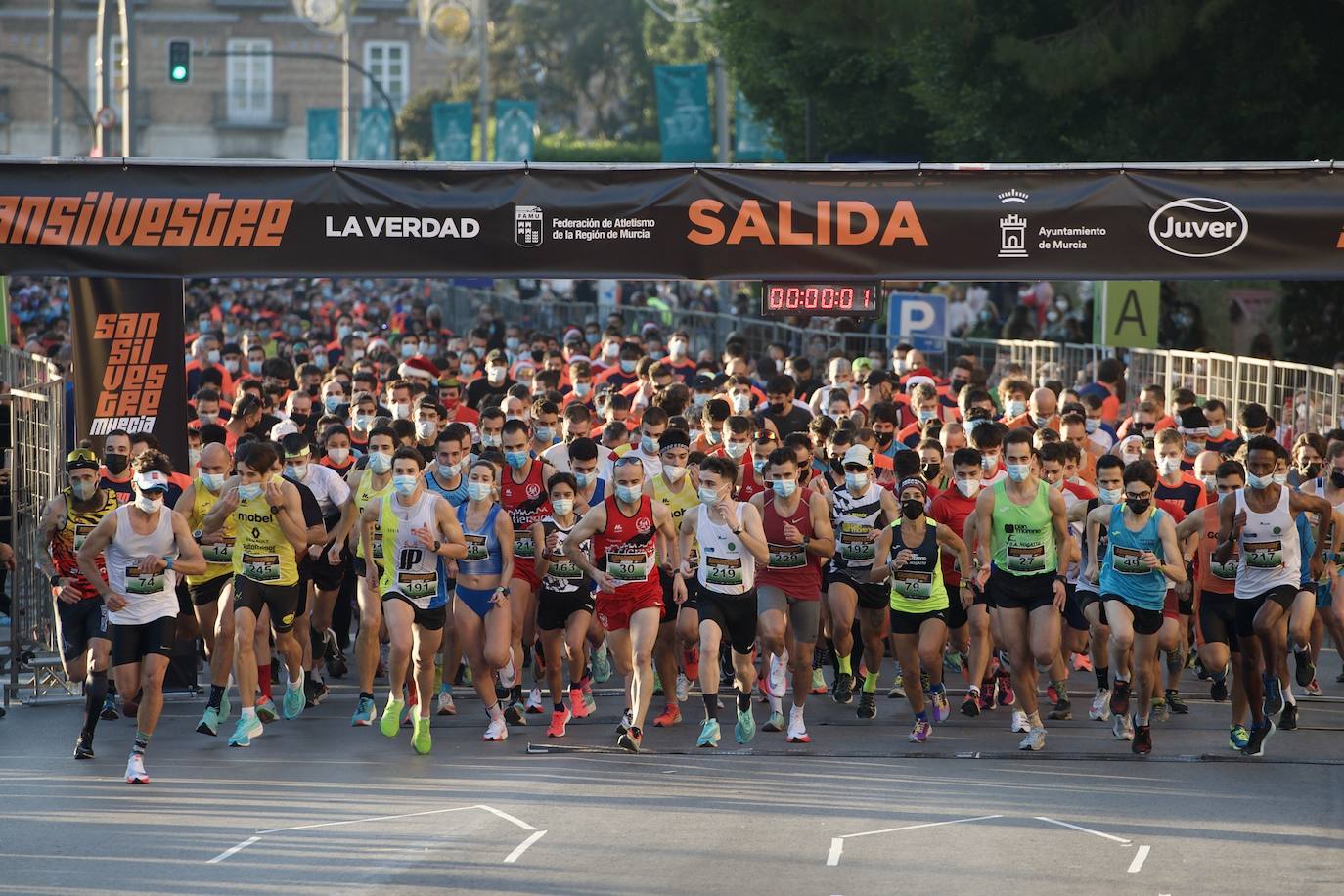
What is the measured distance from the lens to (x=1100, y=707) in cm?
1402

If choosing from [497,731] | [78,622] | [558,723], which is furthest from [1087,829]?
[78,622]

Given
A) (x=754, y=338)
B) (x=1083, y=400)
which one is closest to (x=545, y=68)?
(x=754, y=338)

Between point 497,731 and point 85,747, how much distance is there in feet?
8.31

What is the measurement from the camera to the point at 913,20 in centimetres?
2588

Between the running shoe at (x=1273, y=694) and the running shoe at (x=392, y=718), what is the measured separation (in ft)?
17.8

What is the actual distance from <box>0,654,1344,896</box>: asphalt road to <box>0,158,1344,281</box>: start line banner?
325 centimetres

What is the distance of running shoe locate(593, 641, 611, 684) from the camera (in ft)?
51.4

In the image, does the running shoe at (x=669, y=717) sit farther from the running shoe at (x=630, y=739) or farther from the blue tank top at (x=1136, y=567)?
the blue tank top at (x=1136, y=567)

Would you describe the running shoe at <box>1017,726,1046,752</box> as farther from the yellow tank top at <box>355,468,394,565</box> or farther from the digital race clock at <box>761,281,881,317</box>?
the yellow tank top at <box>355,468,394,565</box>

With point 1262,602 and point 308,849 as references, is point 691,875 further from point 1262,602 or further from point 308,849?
point 1262,602

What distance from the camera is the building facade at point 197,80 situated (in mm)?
86125

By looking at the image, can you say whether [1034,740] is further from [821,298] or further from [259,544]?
[259,544]

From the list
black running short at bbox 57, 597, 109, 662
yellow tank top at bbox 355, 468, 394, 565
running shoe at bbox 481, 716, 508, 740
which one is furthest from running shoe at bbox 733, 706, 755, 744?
black running short at bbox 57, 597, 109, 662

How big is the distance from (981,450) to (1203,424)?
2.55 m
